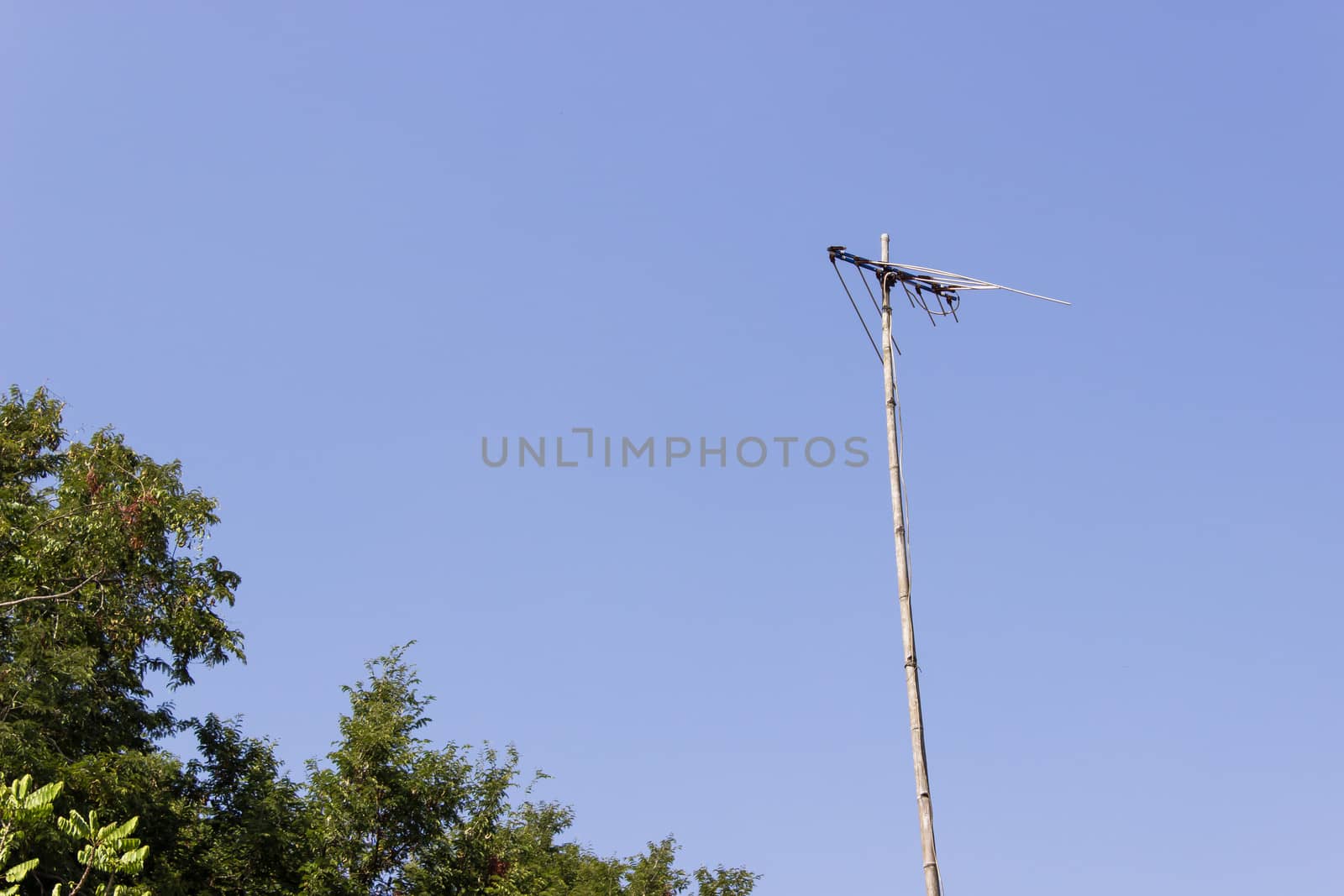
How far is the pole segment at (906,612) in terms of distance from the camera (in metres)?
9.83

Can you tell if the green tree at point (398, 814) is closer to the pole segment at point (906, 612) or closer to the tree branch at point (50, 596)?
the tree branch at point (50, 596)

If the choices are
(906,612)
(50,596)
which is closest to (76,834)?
(906,612)

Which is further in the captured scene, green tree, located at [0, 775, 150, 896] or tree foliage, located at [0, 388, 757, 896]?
tree foliage, located at [0, 388, 757, 896]

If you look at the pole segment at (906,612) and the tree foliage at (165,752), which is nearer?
the pole segment at (906,612)

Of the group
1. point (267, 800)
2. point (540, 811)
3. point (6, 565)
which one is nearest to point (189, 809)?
point (267, 800)

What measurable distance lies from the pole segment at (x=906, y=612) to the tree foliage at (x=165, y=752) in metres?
12.1

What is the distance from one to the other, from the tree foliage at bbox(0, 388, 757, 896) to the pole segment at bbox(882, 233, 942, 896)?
1208 centimetres

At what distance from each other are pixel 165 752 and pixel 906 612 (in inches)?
568

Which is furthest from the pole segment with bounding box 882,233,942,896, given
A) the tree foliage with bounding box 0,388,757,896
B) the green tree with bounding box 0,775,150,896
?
the tree foliage with bounding box 0,388,757,896

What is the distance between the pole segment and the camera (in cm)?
983

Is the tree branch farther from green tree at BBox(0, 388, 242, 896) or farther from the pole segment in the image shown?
the pole segment

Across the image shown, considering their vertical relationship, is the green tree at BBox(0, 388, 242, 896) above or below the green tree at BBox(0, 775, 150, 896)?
above

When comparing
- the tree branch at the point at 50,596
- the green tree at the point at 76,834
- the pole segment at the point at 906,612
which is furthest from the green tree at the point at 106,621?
the pole segment at the point at 906,612

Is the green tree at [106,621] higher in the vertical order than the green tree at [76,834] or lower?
higher
